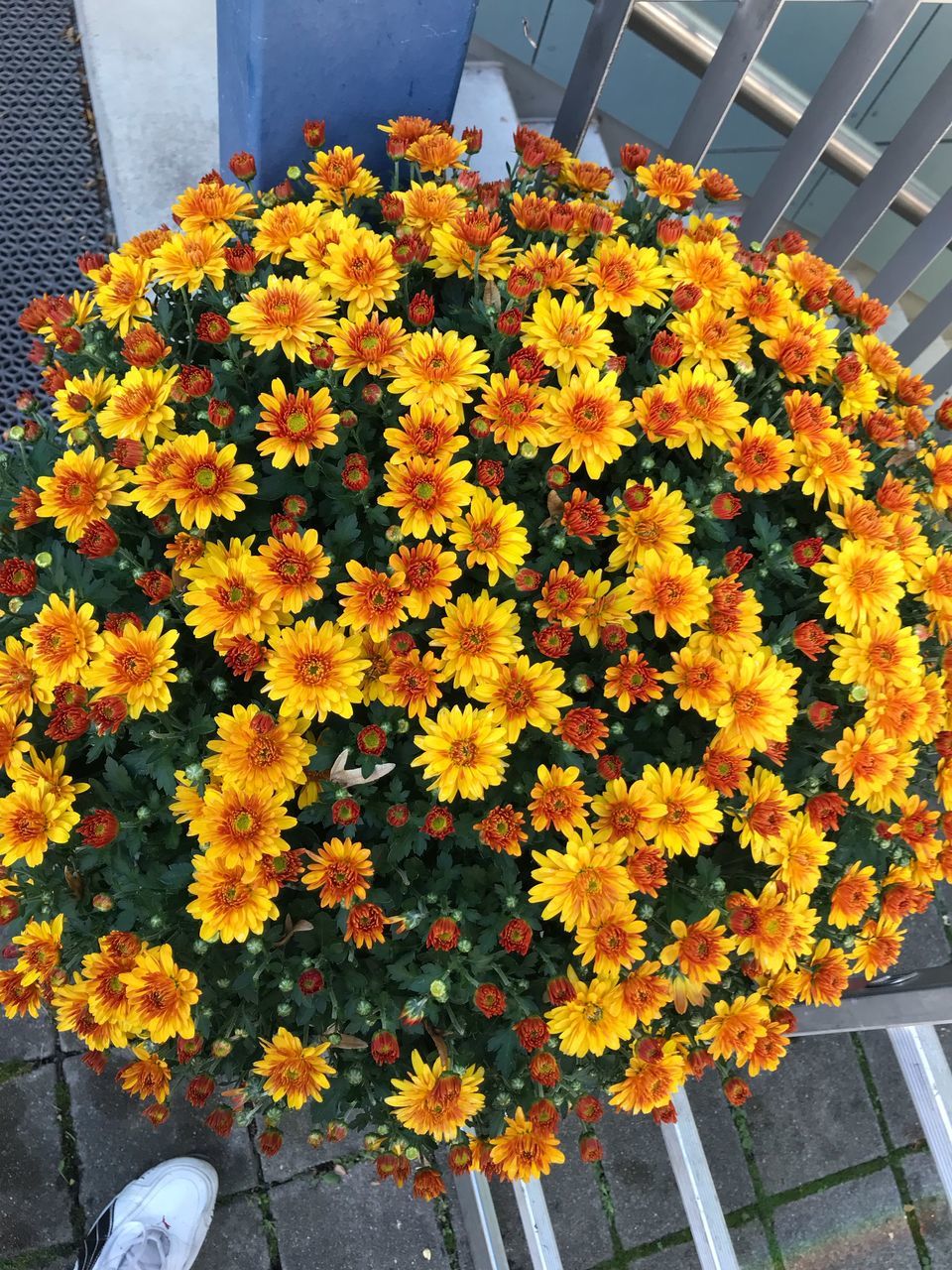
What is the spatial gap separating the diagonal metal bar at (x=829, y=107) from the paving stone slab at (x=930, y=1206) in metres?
2.68

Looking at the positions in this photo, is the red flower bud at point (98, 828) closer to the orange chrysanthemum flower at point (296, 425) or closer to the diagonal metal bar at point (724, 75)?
the orange chrysanthemum flower at point (296, 425)

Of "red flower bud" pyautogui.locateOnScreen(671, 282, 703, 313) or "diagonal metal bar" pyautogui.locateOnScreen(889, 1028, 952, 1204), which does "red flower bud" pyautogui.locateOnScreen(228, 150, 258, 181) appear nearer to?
"red flower bud" pyautogui.locateOnScreen(671, 282, 703, 313)

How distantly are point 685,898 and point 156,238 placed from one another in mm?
1621

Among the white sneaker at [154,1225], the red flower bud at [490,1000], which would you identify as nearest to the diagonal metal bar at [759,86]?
the red flower bud at [490,1000]

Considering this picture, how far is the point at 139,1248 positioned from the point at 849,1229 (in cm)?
188

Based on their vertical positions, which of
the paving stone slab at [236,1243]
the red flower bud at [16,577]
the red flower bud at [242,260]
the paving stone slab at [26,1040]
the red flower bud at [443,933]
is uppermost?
the red flower bud at [242,260]

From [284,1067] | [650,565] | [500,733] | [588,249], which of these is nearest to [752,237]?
[588,249]

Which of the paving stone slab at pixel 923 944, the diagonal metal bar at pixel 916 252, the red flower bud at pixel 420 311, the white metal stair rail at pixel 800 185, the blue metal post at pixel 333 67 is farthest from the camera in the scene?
the paving stone slab at pixel 923 944

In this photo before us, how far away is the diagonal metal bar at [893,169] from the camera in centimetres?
223

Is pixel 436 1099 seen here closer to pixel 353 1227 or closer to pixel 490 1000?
pixel 490 1000

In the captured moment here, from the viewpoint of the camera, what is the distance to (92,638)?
56.5 inches

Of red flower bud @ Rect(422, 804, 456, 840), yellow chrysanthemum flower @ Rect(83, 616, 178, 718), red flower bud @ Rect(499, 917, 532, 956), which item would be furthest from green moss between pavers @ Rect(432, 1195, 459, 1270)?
yellow chrysanthemum flower @ Rect(83, 616, 178, 718)

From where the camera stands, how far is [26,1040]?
2.34 m

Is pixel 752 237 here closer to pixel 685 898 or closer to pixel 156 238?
pixel 156 238
